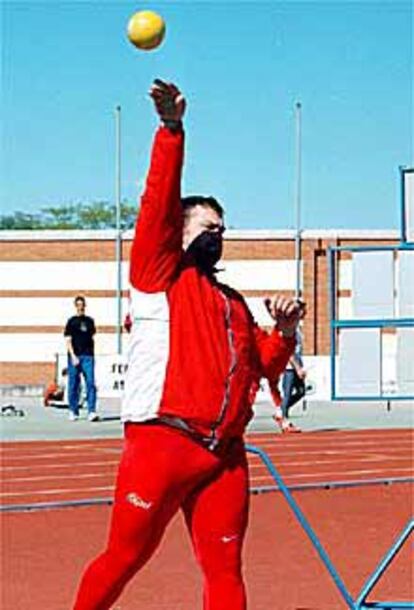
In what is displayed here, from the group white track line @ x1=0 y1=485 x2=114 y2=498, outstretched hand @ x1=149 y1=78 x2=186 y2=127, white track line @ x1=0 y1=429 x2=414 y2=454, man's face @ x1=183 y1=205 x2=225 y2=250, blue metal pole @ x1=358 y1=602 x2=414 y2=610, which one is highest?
outstretched hand @ x1=149 y1=78 x2=186 y2=127

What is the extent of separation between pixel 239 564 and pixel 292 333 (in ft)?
3.27

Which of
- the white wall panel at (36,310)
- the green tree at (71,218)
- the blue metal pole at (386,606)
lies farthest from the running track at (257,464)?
the green tree at (71,218)

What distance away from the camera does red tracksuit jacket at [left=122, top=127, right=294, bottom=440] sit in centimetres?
619

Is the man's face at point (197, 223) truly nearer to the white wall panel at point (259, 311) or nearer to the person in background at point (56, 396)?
the person in background at point (56, 396)

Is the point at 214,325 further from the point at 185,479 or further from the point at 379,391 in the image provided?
the point at 379,391

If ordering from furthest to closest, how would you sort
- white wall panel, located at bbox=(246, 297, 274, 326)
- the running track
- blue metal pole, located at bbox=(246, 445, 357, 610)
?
white wall panel, located at bbox=(246, 297, 274, 326) < the running track < blue metal pole, located at bbox=(246, 445, 357, 610)

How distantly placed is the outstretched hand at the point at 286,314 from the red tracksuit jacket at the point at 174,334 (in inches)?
13.6

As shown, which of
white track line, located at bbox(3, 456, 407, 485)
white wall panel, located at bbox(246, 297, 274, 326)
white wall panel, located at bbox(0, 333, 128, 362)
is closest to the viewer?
white track line, located at bbox(3, 456, 407, 485)

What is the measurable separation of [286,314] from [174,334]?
0.65 m

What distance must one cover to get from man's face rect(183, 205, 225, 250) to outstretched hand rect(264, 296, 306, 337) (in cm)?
46

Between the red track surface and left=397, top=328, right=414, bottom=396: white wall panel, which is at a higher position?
left=397, top=328, right=414, bottom=396: white wall panel

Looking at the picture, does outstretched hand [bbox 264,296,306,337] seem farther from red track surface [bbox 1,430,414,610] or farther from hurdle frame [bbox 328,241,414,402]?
hurdle frame [bbox 328,241,414,402]

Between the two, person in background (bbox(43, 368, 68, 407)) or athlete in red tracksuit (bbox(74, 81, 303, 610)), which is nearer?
athlete in red tracksuit (bbox(74, 81, 303, 610))

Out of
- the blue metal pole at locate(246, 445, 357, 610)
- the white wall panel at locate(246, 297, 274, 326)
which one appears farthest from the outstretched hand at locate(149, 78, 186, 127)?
the white wall panel at locate(246, 297, 274, 326)
